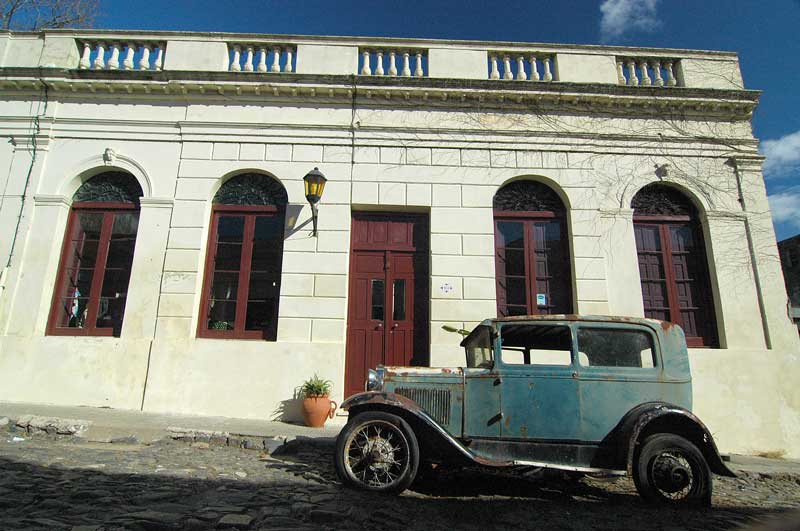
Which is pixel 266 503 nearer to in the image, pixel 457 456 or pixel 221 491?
pixel 221 491

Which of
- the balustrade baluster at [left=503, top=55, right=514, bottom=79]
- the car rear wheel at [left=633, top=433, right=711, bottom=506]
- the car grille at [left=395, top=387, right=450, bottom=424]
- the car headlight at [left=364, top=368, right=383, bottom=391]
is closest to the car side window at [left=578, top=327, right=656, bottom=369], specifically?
the car rear wheel at [left=633, top=433, right=711, bottom=506]

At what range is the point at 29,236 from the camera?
25.9ft

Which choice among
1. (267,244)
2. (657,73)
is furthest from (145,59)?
(657,73)

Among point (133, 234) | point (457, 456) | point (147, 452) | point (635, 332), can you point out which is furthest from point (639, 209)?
point (133, 234)

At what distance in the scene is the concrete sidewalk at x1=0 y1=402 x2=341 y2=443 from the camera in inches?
221

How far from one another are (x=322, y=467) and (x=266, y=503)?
1.23m

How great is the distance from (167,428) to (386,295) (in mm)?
3945

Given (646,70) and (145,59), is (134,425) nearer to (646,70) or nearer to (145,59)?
(145,59)

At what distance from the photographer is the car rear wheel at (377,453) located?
→ 4.02 meters

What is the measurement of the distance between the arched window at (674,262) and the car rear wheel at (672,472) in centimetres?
433

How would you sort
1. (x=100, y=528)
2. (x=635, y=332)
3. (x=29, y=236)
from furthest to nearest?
(x=29, y=236)
(x=635, y=332)
(x=100, y=528)

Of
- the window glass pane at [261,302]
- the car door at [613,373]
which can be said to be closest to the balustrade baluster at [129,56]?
the window glass pane at [261,302]

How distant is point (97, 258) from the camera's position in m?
8.06

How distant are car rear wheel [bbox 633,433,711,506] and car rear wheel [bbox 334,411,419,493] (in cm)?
215
